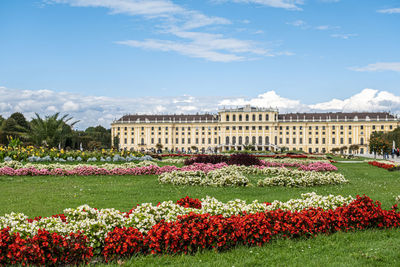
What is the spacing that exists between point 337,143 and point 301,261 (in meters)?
83.8

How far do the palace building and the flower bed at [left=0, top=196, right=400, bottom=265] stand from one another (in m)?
78.5

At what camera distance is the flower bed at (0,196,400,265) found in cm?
→ 466

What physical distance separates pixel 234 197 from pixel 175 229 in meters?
4.50


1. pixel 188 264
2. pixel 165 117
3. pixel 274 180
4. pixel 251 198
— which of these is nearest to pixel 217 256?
pixel 188 264

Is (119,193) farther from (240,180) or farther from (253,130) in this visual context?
(253,130)

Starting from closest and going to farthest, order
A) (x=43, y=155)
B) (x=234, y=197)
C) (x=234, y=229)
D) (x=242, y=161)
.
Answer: (x=234, y=229)
(x=234, y=197)
(x=242, y=161)
(x=43, y=155)

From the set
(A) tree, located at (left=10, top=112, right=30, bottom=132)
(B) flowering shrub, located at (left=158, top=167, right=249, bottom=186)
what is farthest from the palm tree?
(A) tree, located at (left=10, top=112, right=30, bottom=132)

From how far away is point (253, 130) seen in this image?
8688 cm

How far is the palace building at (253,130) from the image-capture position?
276 ft

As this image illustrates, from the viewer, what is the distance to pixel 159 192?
10305mm

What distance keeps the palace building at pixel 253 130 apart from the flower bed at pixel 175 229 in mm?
78543

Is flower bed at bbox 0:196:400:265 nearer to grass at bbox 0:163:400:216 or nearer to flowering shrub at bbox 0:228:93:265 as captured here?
flowering shrub at bbox 0:228:93:265

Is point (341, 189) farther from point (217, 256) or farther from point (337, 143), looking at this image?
point (337, 143)

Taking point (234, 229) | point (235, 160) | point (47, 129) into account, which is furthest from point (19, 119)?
point (234, 229)
